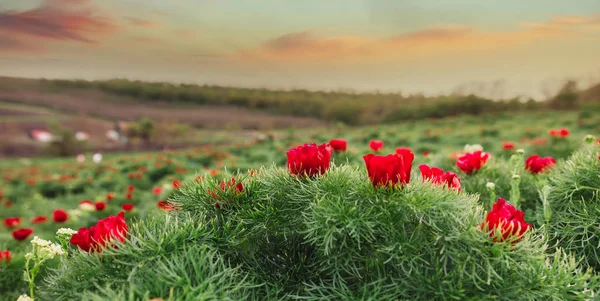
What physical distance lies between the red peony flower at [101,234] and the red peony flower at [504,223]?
121cm

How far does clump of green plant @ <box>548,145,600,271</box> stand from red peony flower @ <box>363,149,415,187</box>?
2.92ft

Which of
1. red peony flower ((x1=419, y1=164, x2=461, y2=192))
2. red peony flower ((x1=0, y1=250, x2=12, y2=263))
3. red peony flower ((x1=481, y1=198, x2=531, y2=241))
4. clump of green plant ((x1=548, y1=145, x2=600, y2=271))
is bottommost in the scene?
red peony flower ((x1=0, y1=250, x2=12, y2=263))

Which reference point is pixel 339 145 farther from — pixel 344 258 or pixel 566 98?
pixel 566 98

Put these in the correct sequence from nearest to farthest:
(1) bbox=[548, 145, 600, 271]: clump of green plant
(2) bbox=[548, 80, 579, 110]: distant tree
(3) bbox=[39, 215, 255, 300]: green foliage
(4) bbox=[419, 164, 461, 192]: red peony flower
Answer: (3) bbox=[39, 215, 255, 300]: green foliage < (4) bbox=[419, 164, 461, 192]: red peony flower < (1) bbox=[548, 145, 600, 271]: clump of green plant < (2) bbox=[548, 80, 579, 110]: distant tree

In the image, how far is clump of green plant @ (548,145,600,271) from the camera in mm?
1936

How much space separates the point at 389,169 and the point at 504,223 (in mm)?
399

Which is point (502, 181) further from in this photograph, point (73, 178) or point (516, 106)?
point (516, 106)

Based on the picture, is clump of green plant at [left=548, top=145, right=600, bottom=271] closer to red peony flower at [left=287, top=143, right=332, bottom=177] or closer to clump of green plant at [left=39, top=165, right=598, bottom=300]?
clump of green plant at [left=39, top=165, right=598, bottom=300]

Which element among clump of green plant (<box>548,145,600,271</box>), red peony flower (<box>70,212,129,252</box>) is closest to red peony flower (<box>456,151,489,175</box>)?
clump of green plant (<box>548,145,600,271</box>)

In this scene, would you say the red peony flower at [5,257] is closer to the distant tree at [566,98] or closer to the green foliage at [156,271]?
the green foliage at [156,271]

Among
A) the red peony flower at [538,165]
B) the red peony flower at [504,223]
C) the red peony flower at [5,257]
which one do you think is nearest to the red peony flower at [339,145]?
the red peony flower at [538,165]

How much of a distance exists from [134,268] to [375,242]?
2.46 ft

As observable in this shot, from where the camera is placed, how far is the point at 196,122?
24531mm

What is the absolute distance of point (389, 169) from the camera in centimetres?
144
